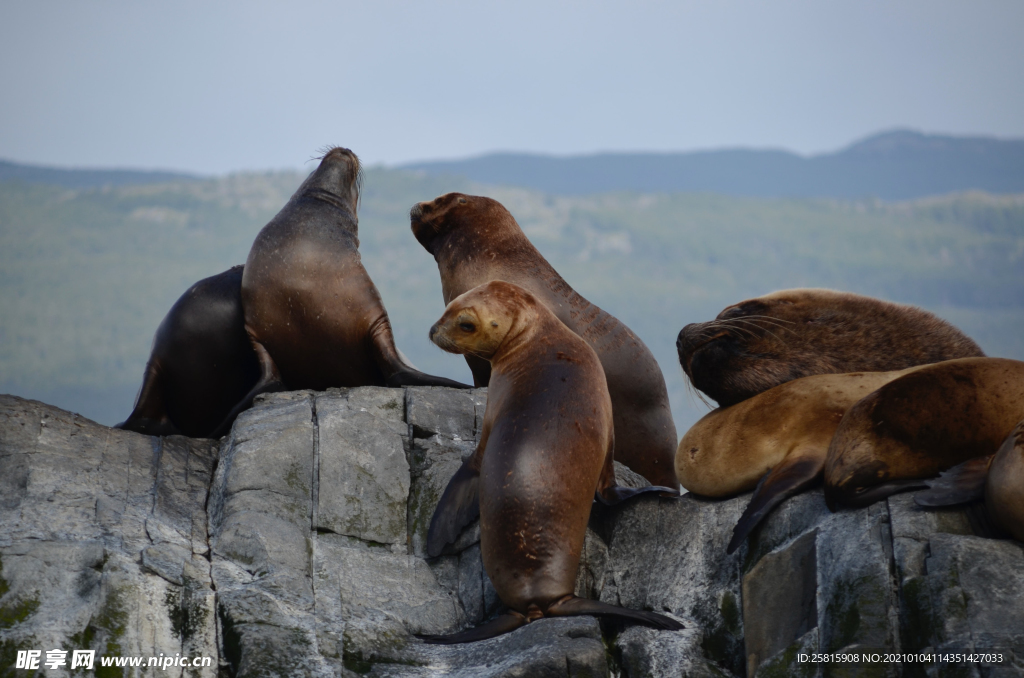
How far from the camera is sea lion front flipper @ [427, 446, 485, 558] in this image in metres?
3.92

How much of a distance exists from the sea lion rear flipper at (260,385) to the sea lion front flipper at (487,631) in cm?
192

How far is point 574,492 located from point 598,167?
448ft

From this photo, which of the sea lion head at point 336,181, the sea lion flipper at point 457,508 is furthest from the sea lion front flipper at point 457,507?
the sea lion head at point 336,181

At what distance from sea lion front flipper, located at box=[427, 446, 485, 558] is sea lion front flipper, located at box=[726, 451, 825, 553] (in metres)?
1.03

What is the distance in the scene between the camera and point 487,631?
3.43m

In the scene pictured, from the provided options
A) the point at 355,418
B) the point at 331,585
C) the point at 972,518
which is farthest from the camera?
the point at 355,418

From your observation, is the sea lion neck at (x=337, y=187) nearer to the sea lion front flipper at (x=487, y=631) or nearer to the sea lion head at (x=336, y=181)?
the sea lion head at (x=336, y=181)

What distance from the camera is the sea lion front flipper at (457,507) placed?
392 centimetres

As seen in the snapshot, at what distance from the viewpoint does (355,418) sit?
14.9 ft

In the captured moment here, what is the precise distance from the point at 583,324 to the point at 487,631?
2.38 m

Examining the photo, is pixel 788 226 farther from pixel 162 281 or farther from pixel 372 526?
pixel 372 526

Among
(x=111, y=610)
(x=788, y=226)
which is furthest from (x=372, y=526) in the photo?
(x=788, y=226)

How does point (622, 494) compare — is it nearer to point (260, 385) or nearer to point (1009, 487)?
point (1009, 487)

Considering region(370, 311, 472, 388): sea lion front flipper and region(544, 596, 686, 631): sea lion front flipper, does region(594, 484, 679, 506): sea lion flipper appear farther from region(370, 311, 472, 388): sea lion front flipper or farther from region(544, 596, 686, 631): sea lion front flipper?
region(370, 311, 472, 388): sea lion front flipper
